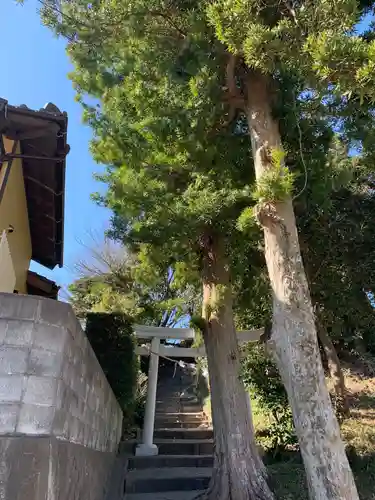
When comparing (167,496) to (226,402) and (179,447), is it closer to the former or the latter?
(226,402)

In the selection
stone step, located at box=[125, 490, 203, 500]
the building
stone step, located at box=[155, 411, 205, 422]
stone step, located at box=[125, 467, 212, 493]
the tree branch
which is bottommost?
stone step, located at box=[125, 490, 203, 500]

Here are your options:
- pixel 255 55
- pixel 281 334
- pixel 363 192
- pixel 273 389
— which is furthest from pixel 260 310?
pixel 255 55

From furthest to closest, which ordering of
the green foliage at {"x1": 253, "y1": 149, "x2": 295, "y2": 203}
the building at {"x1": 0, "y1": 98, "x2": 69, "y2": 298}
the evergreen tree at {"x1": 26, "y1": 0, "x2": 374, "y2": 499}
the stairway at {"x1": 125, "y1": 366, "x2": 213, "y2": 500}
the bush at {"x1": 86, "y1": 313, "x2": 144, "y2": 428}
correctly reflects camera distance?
1. the bush at {"x1": 86, "y1": 313, "x2": 144, "y2": 428}
2. the stairway at {"x1": 125, "y1": 366, "x2": 213, "y2": 500}
3. the building at {"x1": 0, "y1": 98, "x2": 69, "y2": 298}
4. the green foliage at {"x1": 253, "y1": 149, "x2": 295, "y2": 203}
5. the evergreen tree at {"x1": 26, "y1": 0, "x2": 374, "y2": 499}

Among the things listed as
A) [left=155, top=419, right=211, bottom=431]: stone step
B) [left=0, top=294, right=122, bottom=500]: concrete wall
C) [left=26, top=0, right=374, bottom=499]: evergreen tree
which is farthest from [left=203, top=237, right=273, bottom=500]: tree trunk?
[left=155, top=419, right=211, bottom=431]: stone step

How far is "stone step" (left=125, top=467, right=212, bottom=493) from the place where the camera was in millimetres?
7266

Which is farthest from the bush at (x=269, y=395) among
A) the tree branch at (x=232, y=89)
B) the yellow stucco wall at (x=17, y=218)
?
the tree branch at (x=232, y=89)

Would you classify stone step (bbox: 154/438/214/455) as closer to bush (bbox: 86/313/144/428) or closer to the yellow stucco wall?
bush (bbox: 86/313/144/428)

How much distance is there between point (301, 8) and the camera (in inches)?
188

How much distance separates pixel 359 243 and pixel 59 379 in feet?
24.1

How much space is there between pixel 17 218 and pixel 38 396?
456 cm

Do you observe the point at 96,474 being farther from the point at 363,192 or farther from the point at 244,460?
the point at 363,192

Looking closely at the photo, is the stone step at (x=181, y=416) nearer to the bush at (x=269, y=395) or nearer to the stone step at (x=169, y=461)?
the bush at (x=269, y=395)

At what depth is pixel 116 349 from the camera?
28.0ft

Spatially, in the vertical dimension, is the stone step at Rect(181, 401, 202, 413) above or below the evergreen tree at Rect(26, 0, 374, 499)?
below
